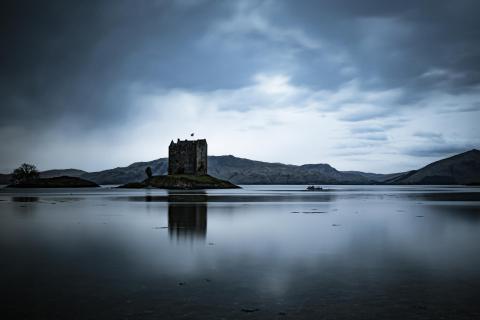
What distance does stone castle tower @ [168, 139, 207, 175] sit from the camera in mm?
162875

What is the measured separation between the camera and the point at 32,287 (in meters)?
10.3

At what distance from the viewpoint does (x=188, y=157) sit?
16412 cm

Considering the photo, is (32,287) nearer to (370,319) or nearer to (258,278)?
(258,278)

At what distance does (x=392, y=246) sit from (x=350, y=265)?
527 centimetres

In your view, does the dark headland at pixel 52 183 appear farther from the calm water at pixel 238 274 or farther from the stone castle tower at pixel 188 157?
the calm water at pixel 238 274

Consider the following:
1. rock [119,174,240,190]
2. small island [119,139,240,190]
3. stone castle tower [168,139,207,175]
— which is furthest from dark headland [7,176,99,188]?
stone castle tower [168,139,207,175]

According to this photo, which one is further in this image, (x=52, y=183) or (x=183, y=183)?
(x=52, y=183)

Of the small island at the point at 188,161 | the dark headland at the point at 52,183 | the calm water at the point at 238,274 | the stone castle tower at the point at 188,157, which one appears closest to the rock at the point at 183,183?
the small island at the point at 188,161

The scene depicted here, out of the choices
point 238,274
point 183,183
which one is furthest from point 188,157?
point 238,274

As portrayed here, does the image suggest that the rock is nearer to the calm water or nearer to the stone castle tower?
the stone castle tower

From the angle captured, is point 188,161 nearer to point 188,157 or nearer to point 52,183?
point 188,157

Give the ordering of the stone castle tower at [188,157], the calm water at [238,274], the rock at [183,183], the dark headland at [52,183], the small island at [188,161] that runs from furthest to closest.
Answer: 1. the dark headland at [52,183]
2. the stone castle tower at [188,157]
3. the small island at [188,161]
4. the rock at [183,183]
5. the calm water at [238,274]

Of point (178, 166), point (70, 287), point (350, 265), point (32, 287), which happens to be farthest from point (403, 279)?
point (178, 166)

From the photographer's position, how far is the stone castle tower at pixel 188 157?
534 ft
